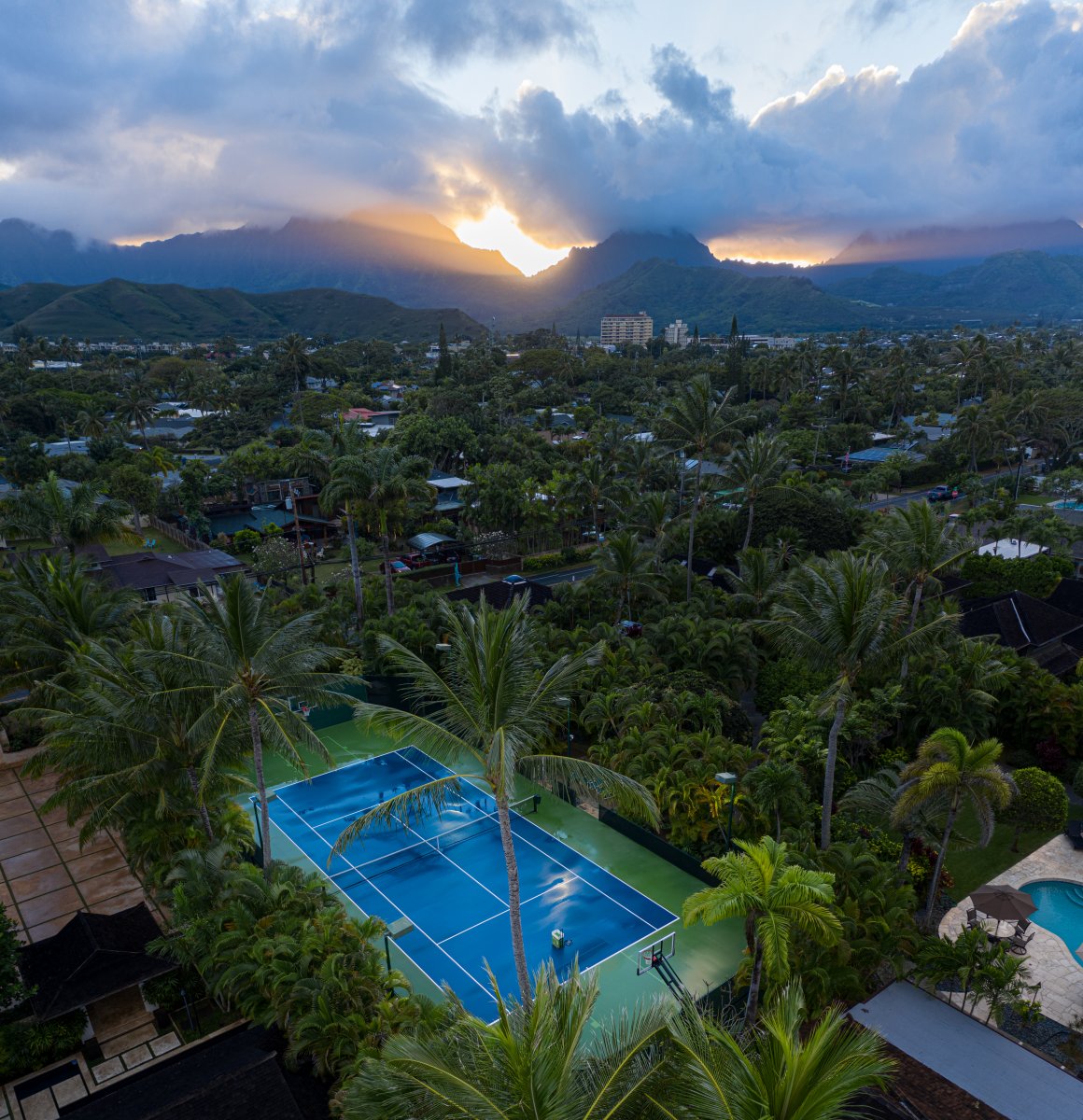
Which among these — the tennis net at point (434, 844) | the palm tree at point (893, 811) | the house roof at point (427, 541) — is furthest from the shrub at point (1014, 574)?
the house roof at point (427, 541)

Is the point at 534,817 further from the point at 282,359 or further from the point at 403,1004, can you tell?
the point at 282,359

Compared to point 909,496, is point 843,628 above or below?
above

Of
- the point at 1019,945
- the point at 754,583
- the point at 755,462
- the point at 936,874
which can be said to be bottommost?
the point at 1019,945

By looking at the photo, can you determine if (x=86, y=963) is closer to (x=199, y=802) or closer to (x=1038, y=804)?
(x=199, y=802)

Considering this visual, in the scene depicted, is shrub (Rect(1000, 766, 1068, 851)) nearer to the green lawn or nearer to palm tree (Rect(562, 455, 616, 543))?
the green lawn

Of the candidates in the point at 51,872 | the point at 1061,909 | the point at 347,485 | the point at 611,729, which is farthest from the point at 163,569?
the point at 1061,909

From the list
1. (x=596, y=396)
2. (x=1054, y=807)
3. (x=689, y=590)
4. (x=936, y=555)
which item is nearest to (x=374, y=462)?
(x=689, y=590)

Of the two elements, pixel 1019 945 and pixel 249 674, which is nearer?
pixel 249 674
